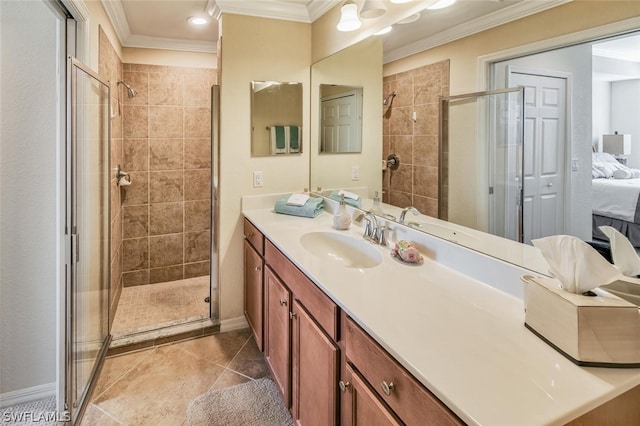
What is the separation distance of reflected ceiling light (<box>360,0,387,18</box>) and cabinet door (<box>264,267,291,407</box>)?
143 cm

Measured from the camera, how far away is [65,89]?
5.14ft

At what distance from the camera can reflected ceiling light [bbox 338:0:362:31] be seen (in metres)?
2.04

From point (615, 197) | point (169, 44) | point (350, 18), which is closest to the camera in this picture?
point (615, 197)

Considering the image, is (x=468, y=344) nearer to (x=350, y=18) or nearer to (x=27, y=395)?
(x=350, y=18)

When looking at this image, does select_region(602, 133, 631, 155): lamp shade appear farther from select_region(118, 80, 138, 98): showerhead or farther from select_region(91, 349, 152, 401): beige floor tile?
select_region(118, 80, 138, 98): showerhead

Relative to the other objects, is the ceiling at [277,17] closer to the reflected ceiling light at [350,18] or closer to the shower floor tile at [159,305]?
the reflected ceiling light at [350,18]

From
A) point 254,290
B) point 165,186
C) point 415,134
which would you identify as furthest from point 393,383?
point 165,186

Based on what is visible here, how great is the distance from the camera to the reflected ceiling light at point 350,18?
2035 millimetres

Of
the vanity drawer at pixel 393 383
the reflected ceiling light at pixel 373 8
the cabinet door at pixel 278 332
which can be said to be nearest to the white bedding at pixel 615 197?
the vanity drawer at pixel 393 383

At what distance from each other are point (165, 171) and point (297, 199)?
1.63 meters

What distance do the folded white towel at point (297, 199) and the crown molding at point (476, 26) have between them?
1.05m

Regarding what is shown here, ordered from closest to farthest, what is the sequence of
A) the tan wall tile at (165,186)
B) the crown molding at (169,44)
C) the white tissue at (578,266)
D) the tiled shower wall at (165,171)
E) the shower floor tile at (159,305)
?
the white tissue at (578,266) → the shower floor tile at (159,305) → the crown molding at (169,44) → the tiled shower wall at (165,171) → the tan wall tile at (165,186)

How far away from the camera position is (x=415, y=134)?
5.65ft

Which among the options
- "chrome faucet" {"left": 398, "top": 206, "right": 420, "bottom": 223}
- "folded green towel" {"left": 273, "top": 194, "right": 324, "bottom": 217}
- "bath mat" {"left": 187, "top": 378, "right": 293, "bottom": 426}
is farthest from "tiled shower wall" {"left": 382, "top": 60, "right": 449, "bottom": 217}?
"bath mat" {"left": 187, "top": 378, "right": 293, "bottom": 426}
